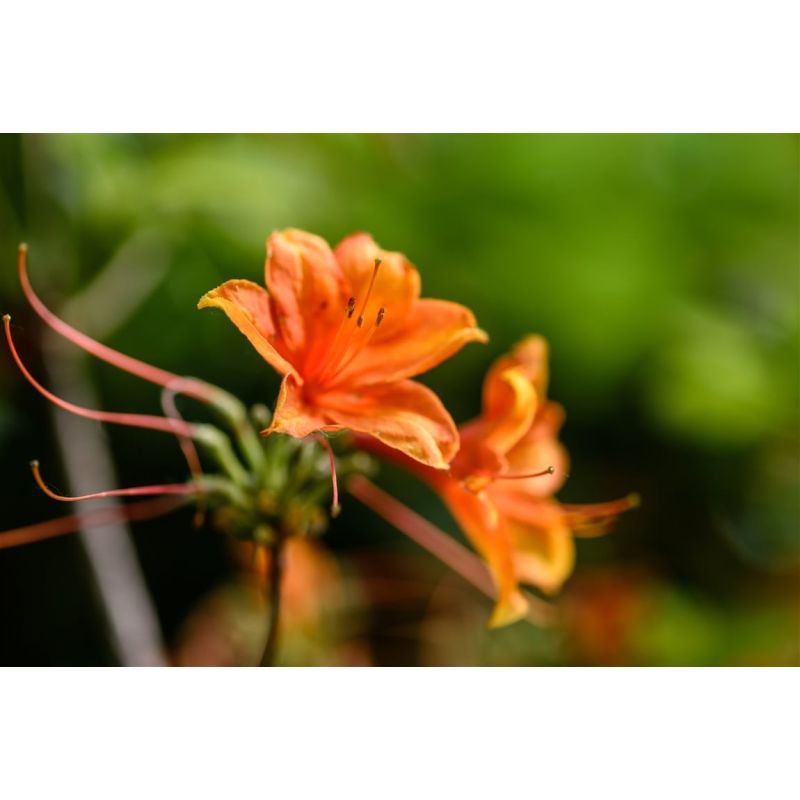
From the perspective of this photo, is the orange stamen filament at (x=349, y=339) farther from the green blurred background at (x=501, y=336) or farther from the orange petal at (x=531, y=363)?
the green blurred background at (x=501, y=336)

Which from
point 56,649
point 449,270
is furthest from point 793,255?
point 56,649

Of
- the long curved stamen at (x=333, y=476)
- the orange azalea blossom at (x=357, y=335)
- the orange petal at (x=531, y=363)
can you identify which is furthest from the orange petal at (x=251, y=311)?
the orange petal at (x=531, y=363)

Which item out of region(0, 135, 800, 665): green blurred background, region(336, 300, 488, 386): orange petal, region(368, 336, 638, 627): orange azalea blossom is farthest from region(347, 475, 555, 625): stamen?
region(336, 300, 488, 386): orange petal

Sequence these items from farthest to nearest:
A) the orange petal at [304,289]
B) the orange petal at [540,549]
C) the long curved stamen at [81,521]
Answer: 1. the long curved stamen at [81,521]
2. the orange petal at [540,549]
3. the orange petal at [304,289]

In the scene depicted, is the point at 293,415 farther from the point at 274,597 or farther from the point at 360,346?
the point at 274,597

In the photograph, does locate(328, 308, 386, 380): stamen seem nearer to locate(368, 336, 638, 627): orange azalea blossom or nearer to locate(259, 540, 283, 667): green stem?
locate(368, 336, 638, 627): orange azalea blossom

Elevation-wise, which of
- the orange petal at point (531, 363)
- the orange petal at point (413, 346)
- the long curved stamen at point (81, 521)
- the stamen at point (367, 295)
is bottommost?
the long curved stamen at point (81, 521)

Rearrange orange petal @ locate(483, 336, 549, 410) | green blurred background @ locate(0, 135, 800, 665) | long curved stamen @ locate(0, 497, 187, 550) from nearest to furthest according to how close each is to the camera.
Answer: orange petal @ locate(483, 336, 549, 410)
long curved stamen @ locate(0, 497, 187, 550)
green blurred background @ locate(0, 135, 800, 665)
